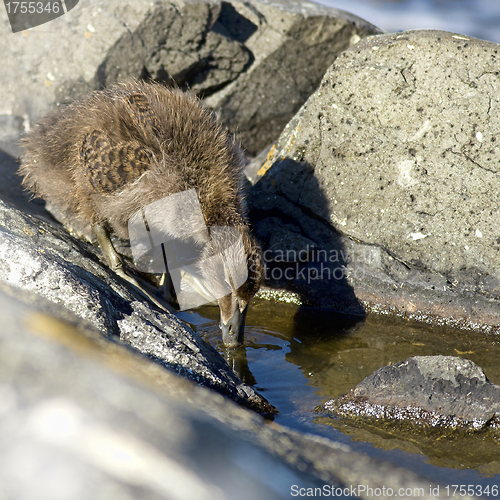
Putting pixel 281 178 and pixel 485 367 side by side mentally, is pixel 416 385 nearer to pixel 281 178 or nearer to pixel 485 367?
pixel 485 367

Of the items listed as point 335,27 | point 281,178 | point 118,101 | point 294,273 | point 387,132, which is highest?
point 335,27

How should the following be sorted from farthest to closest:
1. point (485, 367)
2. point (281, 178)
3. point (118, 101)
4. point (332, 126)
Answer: point (281, 178) < point (332, 126) < point (118, 101) < point (485, 367)

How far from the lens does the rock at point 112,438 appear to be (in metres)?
1.20

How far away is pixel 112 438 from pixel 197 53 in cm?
565

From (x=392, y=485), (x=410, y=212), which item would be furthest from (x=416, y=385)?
(x=410, y=212)

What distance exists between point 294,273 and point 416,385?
1.93 meters

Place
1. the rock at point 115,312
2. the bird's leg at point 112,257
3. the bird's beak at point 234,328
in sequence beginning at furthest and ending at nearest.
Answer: the bird's leg at point 112,257 < the bird's beak at point 234,328 < the rock at point 115,312

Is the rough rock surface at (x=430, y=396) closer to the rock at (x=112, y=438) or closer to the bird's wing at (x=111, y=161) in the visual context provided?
the rock at (x=112, y=438)

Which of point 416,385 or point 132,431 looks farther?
point 416,385

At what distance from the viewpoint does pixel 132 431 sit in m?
1.29

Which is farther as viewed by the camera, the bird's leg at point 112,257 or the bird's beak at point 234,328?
the bird's leg at point 112,257

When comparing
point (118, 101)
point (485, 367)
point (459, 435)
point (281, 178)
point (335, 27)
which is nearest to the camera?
point (459, 435)

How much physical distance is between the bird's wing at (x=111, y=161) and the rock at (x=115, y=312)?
81 centimetres

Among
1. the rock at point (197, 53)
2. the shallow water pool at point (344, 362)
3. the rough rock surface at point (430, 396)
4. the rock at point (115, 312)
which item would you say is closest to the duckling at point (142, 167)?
the shallow water pool at point (344, 362)
